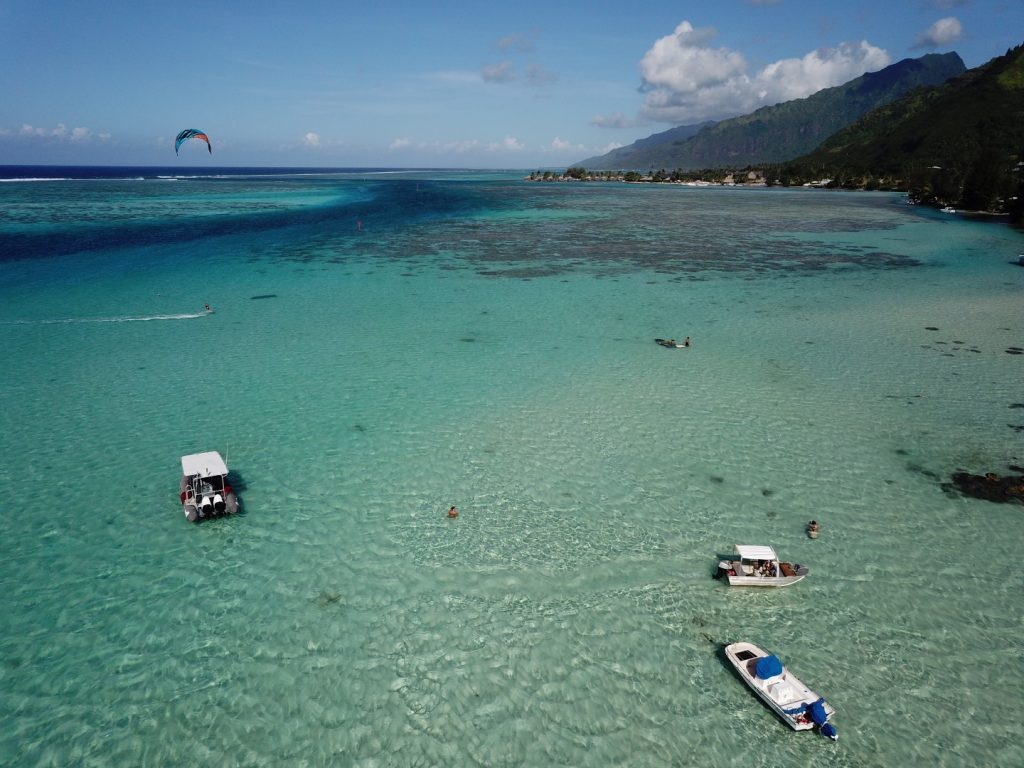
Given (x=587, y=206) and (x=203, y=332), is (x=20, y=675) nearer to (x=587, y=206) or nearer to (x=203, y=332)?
(x=203, y=332)

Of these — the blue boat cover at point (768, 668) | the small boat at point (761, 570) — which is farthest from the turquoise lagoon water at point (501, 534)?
the blue boat cover at point (768, 668)

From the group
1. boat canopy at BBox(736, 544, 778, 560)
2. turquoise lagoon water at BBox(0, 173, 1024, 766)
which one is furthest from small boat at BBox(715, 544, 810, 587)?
turquoise lagoon water at BBox(0, 173, 1024, 766)

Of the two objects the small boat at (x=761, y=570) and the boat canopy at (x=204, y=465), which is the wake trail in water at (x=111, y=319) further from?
the small boat at (x=761, y=570)

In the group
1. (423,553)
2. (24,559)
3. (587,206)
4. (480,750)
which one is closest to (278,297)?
(24,559)

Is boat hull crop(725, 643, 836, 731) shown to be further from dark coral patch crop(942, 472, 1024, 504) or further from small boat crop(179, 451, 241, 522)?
small boat crop(179, 451, 241, 522)

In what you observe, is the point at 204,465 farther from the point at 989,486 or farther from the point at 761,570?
the point at 989,486

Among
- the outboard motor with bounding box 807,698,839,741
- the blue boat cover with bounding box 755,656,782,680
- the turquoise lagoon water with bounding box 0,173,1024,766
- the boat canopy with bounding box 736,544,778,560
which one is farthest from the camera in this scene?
the boat canopy with bounding box 736,544,778,560

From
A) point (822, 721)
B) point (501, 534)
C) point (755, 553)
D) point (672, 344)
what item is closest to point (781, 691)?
point (822, 721)
